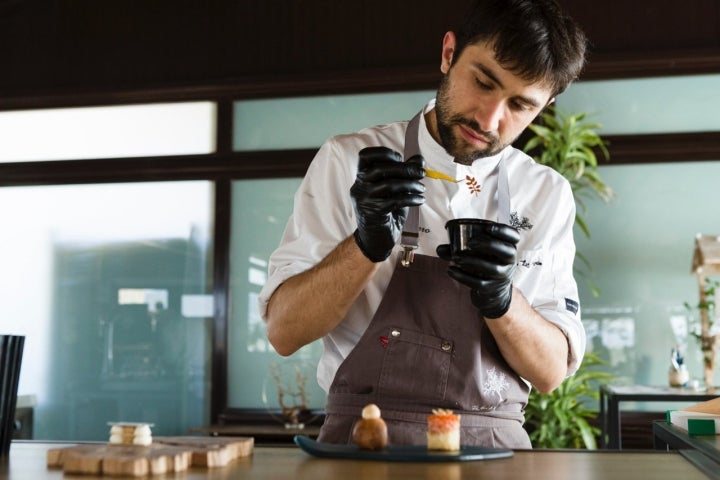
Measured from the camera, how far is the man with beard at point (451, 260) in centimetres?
159

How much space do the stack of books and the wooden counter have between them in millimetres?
128

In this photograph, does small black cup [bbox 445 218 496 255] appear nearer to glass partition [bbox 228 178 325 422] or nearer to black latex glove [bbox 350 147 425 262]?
black latex glove [bbox 350 147 425 262]

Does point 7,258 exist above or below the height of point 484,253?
above

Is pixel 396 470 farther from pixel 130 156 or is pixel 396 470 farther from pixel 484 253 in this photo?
pixel 130 156

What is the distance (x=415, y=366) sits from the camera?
1.68 metres

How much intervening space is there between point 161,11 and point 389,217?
4.23 meters

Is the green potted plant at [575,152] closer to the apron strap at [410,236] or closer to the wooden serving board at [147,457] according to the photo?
the apron strap at [410,236]

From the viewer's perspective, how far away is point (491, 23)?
1.78 metres

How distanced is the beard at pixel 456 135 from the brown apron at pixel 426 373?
277 millimetres

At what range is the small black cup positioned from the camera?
145 cm

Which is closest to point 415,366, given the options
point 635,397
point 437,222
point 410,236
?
point 410,236

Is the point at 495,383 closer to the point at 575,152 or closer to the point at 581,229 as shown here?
the point at 575,152

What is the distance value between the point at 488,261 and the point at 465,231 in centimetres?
7

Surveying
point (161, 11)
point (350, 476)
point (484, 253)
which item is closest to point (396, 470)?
point (350, 476)
